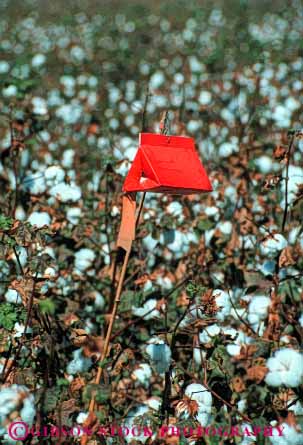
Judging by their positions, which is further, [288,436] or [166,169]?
[288,436]

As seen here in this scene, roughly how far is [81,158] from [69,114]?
35.4 inches

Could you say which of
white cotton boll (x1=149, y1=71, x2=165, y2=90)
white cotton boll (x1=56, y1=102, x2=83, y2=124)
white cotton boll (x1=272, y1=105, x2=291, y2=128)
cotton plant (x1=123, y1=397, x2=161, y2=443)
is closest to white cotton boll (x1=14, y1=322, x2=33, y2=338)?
cotton plant (x1=123, y1=397, x2=161, y2=443)

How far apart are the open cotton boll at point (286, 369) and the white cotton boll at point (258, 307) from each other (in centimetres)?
42

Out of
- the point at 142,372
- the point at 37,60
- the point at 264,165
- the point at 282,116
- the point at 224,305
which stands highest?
the point at 37,60

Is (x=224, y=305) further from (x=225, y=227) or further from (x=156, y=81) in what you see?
(x=156, y=81)

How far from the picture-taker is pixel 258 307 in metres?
1.93

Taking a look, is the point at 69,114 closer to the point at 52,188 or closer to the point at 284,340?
the point at 52,188

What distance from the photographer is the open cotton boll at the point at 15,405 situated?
1268mm

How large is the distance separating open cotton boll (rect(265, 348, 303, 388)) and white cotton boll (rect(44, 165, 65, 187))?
1050mm

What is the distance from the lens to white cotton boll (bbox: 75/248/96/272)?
230cm

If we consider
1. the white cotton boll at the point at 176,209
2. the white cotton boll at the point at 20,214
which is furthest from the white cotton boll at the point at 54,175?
the white cotton boll at the point at 176,209

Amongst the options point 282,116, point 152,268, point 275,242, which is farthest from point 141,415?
point 282,116

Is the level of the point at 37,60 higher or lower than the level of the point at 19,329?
higher

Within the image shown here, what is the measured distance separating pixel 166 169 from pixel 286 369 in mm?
537
